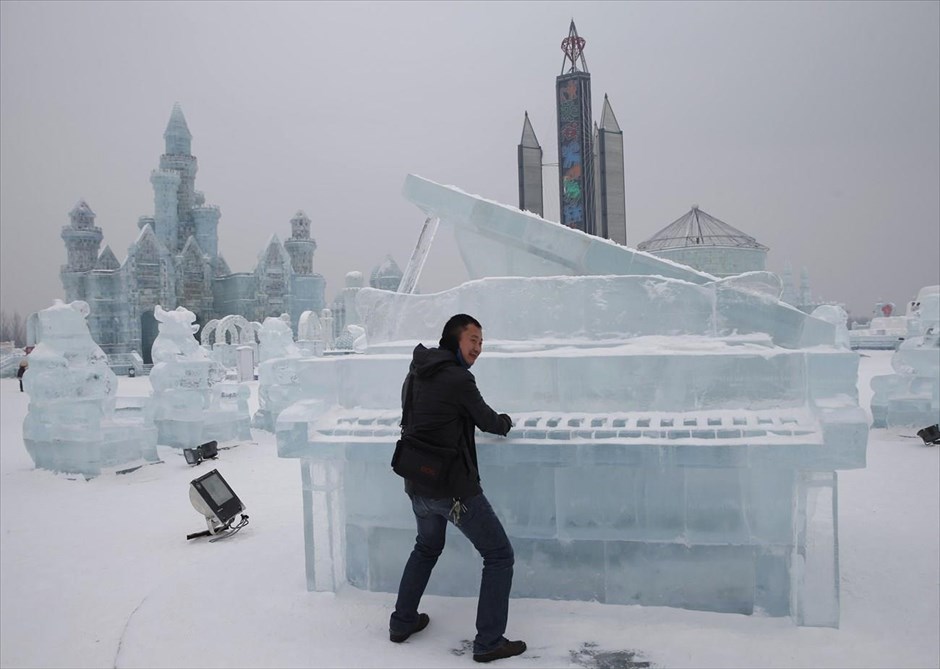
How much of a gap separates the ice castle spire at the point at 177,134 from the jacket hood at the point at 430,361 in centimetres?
3456

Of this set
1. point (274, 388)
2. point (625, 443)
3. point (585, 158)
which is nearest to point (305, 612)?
point (625, 443)

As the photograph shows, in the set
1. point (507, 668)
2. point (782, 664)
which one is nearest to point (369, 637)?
point (507, 668)

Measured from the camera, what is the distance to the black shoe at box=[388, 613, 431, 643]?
3131 millimetres

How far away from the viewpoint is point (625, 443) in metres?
3.26

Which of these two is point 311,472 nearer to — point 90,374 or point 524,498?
point 524,498

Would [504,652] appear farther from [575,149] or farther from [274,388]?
[575,149]

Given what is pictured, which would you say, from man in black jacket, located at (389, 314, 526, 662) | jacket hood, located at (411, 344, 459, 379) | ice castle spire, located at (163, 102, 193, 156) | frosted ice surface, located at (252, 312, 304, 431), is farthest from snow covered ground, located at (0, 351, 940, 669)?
ice castle spire, located at (163, 102, 193, 156)

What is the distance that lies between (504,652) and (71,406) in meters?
6.77

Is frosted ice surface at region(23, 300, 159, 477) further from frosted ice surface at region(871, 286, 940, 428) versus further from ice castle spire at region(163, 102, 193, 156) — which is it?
ice castle spire at region(163, 102, 193, 156)

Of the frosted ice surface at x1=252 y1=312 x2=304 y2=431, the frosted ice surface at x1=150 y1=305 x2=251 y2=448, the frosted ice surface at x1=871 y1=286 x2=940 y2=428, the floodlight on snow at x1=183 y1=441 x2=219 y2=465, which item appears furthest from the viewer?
the frosted ice surface at x1=252 y1=312 x2=304 y2=431

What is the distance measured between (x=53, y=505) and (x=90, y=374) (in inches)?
79.9

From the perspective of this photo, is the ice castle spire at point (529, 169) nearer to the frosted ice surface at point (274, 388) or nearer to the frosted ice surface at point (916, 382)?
the frosted ice surface at point (274, 388)

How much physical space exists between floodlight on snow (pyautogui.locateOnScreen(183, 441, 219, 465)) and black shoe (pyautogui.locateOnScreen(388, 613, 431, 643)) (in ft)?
18.2

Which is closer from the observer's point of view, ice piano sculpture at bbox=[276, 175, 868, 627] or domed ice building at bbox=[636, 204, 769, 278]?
ice piano sculpture at bbox=[276, 175, 868, 627]
